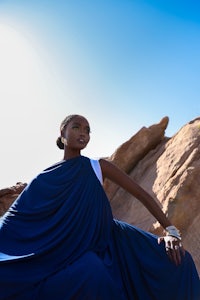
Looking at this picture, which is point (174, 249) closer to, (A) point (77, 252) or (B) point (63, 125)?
(A) point (77, 252)

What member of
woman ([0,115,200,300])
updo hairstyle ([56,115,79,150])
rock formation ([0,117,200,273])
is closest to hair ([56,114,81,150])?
updo hairstyle ([56,115,79,150])

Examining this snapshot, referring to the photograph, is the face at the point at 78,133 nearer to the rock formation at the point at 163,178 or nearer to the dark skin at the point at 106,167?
the dark skin at the point at 106,167

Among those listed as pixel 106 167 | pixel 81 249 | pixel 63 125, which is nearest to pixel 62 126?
pixel 63 125

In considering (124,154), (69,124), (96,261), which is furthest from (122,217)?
(96,261)

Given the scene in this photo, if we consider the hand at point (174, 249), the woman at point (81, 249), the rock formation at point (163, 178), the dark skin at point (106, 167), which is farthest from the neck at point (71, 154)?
the rock formation at point (163, 178)

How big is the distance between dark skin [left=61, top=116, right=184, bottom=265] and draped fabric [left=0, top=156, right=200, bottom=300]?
19cm

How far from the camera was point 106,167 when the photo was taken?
381cm

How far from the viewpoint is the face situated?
3.86m

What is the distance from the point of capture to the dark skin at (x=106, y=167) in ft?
12.2

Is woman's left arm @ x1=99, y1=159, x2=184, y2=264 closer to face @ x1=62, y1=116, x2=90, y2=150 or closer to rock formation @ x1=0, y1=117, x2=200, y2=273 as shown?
face @ x1=62, y1=116, x2=90, y2=150

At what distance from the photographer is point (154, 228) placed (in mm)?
8797

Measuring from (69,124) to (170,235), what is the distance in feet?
4.15

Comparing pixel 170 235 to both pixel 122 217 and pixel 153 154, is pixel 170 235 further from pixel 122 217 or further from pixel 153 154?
pixel 153 154

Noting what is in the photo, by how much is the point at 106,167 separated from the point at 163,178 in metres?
6.76
